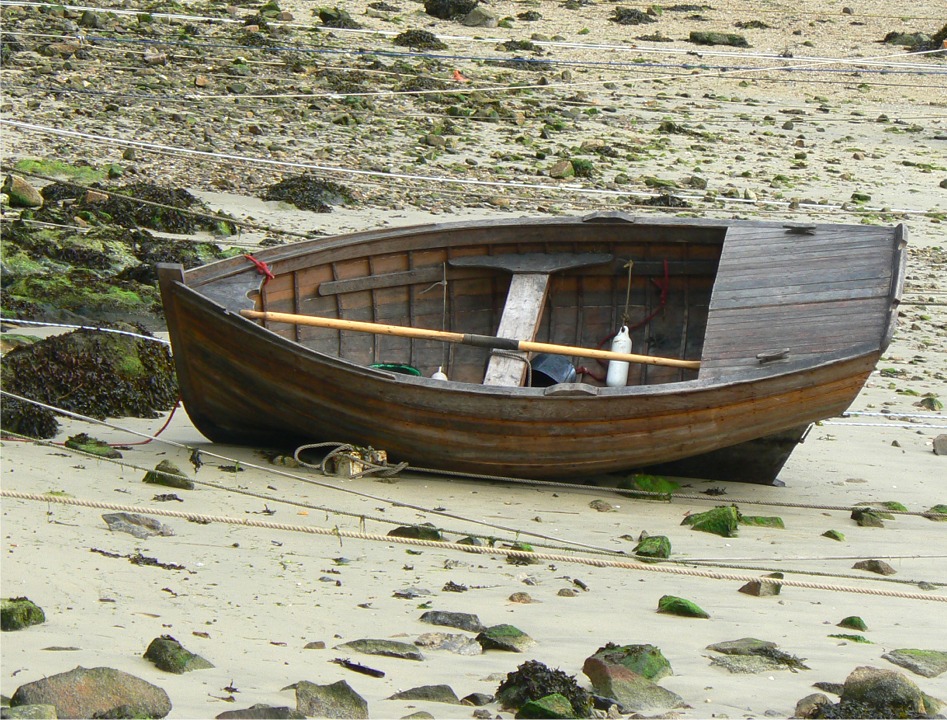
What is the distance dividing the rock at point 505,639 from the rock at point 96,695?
1.19m

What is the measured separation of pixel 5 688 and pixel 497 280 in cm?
526

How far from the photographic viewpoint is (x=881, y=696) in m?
3.82

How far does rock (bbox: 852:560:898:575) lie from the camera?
5.65m

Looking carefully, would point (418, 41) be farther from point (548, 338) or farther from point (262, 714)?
point (262, 714)

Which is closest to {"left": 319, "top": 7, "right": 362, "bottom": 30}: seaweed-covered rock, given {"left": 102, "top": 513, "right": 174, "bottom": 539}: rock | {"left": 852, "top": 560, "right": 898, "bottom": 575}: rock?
{"left": 102, "top": 513, "right": 174, "bottom": 539}: rock

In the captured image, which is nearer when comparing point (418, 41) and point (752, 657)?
point (752, 657)

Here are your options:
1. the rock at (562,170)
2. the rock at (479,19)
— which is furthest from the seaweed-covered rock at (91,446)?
the rock at (479,19)

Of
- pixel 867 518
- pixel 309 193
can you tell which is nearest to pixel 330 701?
pixel 867 518

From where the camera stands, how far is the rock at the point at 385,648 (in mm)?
4137

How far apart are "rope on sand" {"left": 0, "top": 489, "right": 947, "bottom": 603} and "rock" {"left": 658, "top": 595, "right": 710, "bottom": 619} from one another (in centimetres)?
34

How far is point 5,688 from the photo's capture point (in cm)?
345

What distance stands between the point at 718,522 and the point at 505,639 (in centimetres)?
217

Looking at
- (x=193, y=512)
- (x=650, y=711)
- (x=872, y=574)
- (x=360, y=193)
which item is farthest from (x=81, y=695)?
(x=360, y=193)

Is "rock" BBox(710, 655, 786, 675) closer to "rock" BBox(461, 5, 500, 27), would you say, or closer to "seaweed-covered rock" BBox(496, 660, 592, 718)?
"seaweed-covered rock" BBox(496, 660, 592, 718)
